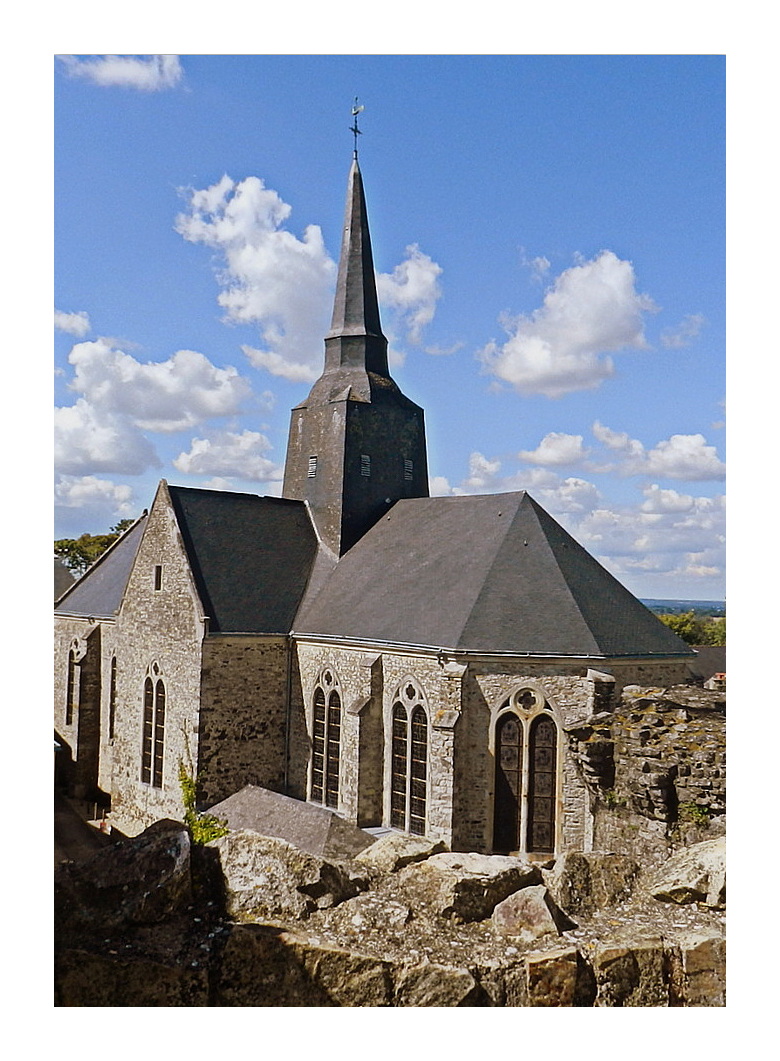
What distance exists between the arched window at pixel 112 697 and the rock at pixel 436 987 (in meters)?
19.7

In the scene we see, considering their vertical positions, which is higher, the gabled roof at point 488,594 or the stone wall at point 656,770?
the gabled roof at point 488,594

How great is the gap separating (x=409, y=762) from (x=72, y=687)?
15.6 metres

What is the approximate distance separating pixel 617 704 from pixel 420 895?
354 inches

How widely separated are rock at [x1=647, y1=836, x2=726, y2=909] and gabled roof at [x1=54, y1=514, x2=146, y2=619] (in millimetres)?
20788

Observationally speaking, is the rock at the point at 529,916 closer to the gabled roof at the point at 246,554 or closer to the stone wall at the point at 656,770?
the stone wall at the point at 656,770

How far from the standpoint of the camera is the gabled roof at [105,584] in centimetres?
2986

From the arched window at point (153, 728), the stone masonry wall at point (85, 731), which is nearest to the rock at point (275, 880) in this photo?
the arched window at point (153, 728)

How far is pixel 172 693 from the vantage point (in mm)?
24078

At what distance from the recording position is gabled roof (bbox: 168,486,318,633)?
2391 cm

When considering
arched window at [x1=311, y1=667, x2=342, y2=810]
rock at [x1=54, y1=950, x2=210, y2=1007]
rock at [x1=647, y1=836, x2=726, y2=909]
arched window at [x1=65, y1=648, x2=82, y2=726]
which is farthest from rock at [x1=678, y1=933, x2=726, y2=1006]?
arched window at [x1=65, y1=648, x2=82, y2=726]

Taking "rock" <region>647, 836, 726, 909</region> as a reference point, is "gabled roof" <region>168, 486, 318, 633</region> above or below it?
above

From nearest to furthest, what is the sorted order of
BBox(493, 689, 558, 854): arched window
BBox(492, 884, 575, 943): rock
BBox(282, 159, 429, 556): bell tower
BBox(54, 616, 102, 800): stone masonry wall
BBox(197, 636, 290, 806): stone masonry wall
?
BBox(492, 884, 575, 943): rock
BBox(493, 689, 558, 854): arched window
BBox(197, 636, 290, 806): stone masonry wall
BBox(282, 159, 429, 556): bell tower
BBox(54, 616, 102, 800): stone masonry wall

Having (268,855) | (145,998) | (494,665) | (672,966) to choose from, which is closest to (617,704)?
(494,665)

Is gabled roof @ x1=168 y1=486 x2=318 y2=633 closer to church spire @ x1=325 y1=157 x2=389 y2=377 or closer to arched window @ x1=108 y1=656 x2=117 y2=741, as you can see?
church spire @ x1=325 y1=157 x2=389 y2=377
